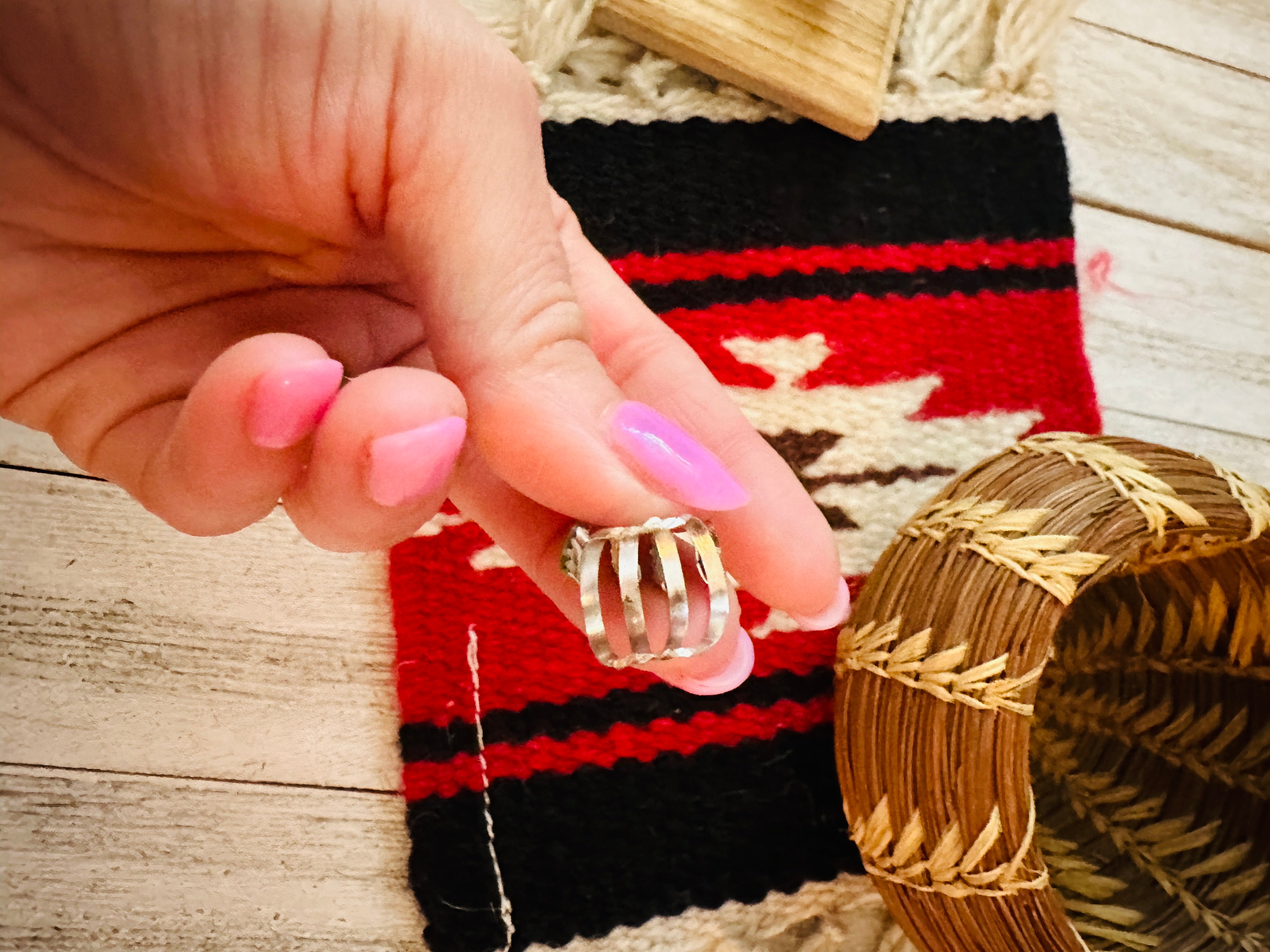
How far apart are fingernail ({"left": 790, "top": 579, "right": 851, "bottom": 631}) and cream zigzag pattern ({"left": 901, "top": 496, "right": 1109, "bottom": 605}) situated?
0.14 feet

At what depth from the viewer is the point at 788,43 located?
1.62 ft

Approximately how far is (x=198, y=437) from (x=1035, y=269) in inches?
18.7

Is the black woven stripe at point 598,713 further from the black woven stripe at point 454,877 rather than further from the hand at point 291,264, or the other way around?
the hand at point 291,264

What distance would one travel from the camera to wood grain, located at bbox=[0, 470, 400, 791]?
44 cm

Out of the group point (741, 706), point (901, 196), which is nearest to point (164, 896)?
point (741, 706)

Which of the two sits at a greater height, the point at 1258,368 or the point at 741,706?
the point at 1258,368

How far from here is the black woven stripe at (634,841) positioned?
44 centimetres

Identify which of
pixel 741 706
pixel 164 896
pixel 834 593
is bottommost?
pixel 164 896

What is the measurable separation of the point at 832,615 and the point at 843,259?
221mm

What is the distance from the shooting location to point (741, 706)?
0.48 metres

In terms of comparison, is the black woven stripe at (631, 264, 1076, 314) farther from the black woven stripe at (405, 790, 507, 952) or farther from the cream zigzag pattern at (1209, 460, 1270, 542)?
the black woven stripe at (405, 790, 507, 952)

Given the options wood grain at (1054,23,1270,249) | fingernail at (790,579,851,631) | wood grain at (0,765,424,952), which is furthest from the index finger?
wood grain at (1054,23,1270,249)

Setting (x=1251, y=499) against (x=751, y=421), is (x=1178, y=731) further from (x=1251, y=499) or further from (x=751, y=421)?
(x=751, y=421)

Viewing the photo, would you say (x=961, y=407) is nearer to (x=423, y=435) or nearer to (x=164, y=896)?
(x=423, y=435)
